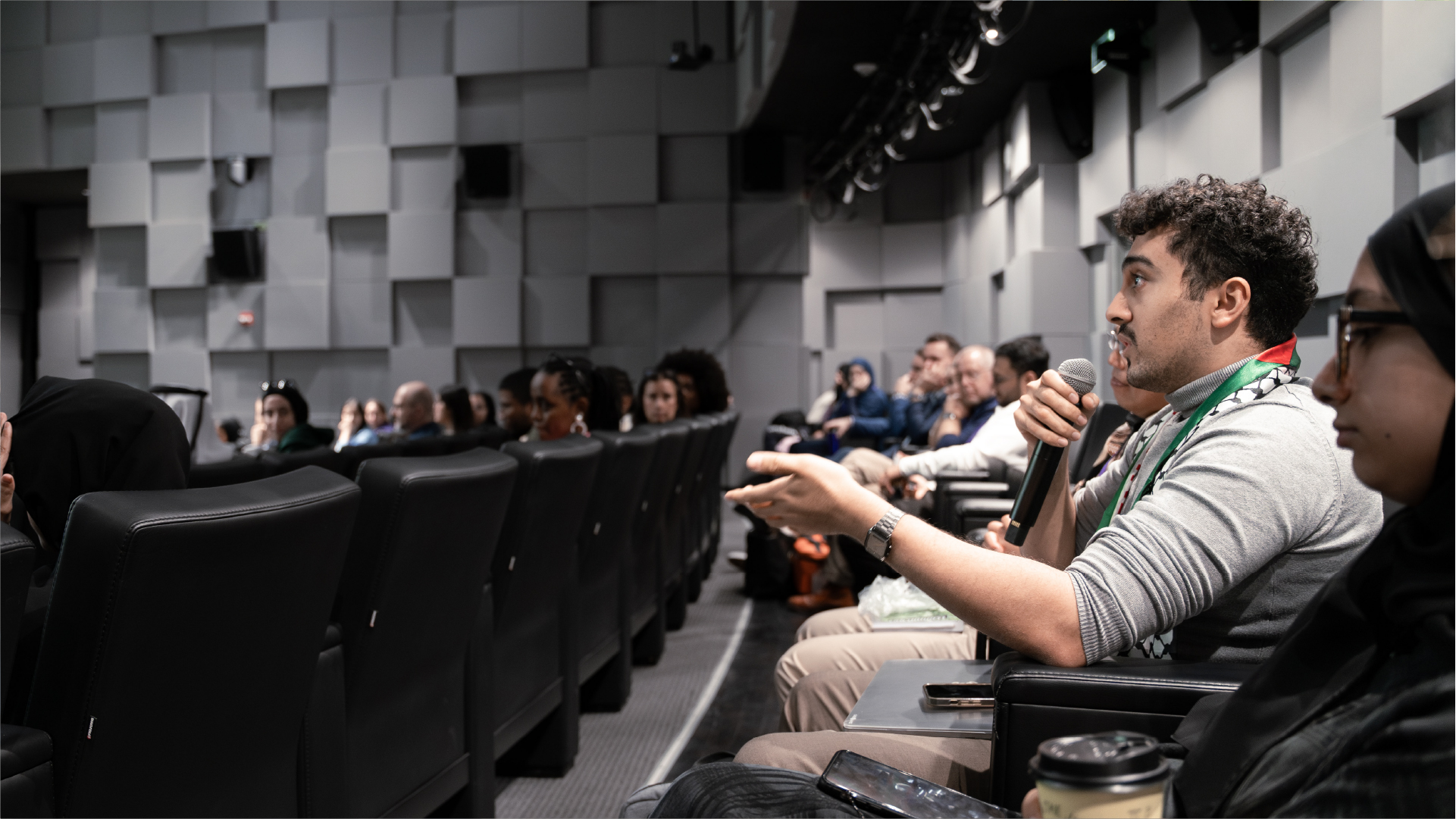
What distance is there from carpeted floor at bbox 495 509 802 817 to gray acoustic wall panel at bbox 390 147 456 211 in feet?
20.6

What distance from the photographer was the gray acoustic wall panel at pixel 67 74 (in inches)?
406

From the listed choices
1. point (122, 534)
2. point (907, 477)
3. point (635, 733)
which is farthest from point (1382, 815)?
point (907, 477)

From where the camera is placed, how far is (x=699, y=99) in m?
9.17

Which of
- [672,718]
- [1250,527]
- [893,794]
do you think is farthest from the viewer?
[672,718]

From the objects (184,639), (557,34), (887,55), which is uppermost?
(557,34)

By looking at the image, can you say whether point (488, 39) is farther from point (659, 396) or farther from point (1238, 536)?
point (1238, 536)

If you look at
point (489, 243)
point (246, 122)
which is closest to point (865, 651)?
point (489, 243)

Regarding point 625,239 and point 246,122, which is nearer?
point 625,239

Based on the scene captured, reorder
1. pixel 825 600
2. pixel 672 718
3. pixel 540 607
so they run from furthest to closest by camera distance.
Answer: pixel 825 600 → pixel 672 718 → pixel 540 607

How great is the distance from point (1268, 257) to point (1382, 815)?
0.80 metres

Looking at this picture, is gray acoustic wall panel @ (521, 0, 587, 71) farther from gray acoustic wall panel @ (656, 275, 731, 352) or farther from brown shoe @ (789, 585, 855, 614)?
brown shoe @ (789, 585, 855, 614)

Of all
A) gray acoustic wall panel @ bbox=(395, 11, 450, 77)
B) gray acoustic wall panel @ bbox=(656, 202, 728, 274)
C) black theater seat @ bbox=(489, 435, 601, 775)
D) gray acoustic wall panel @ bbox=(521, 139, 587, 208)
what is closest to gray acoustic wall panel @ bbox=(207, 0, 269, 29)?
gray acoustic wall panel @ bbox=(395, 11, 450, 77)

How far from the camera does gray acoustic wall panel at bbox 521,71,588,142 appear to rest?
9.46m

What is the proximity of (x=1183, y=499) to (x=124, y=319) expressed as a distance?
451 inches
